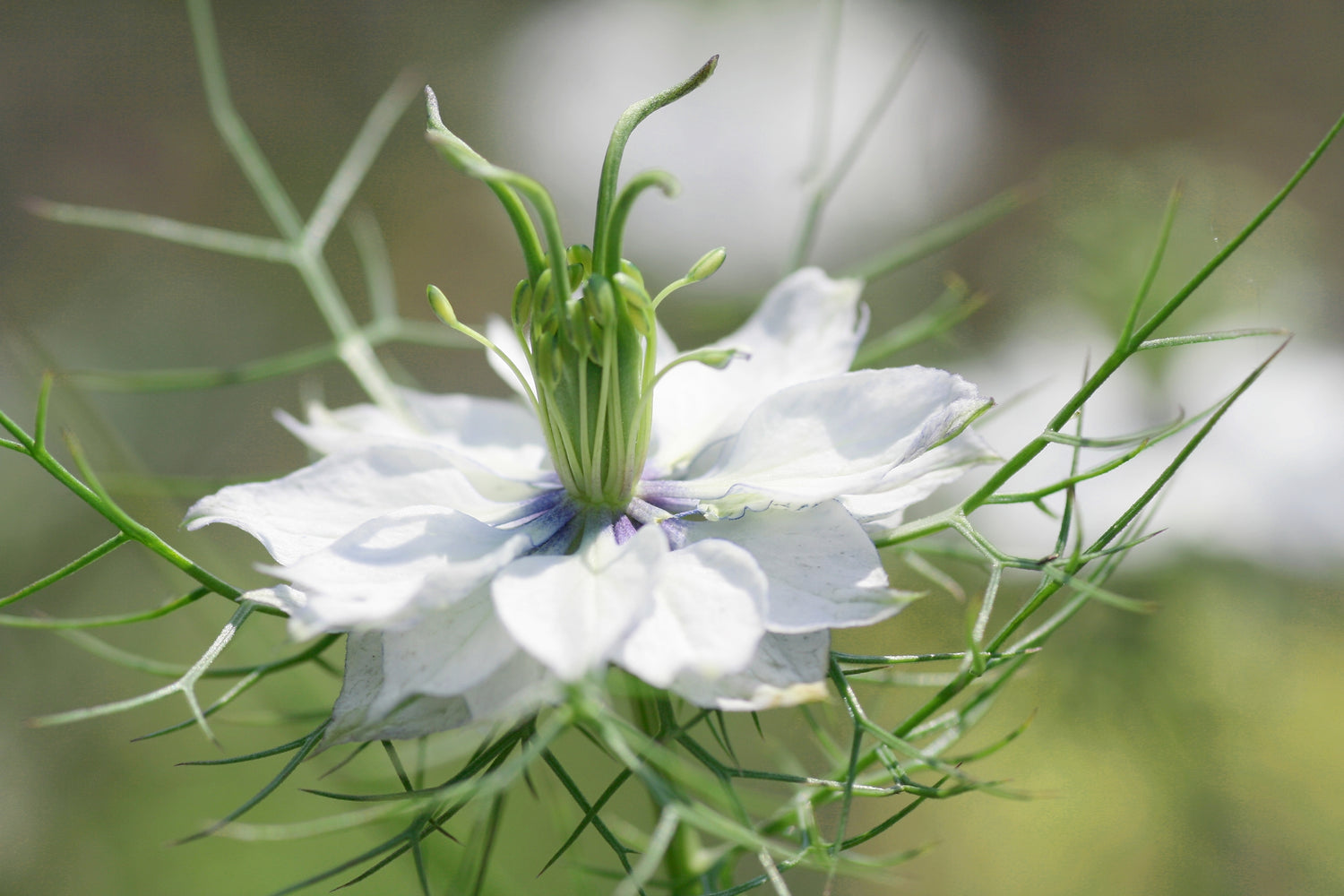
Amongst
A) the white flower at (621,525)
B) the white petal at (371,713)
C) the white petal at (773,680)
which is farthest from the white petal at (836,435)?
the white petal at (371,713)

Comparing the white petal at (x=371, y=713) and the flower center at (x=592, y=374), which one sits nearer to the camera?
the white petal at (x=371, y=713)

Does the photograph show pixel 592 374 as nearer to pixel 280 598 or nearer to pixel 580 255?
pixel 580 255

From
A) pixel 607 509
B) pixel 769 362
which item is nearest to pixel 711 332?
pixel 769 362

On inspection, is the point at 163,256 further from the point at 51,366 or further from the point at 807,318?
the point at 807,318

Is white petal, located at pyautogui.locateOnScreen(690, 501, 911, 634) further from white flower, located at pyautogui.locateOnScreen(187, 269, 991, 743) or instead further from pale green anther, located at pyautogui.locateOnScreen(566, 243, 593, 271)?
pale green anther, located at pyautogui.locateOnScreen(566, 243, 593, 271)

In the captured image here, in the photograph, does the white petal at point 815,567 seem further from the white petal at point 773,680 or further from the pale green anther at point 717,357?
the pale green anther at point 717,357

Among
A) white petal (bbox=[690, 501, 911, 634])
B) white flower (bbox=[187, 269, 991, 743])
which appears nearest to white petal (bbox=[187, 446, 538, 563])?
white flower (bbox=[187, 269, 991, 743])
